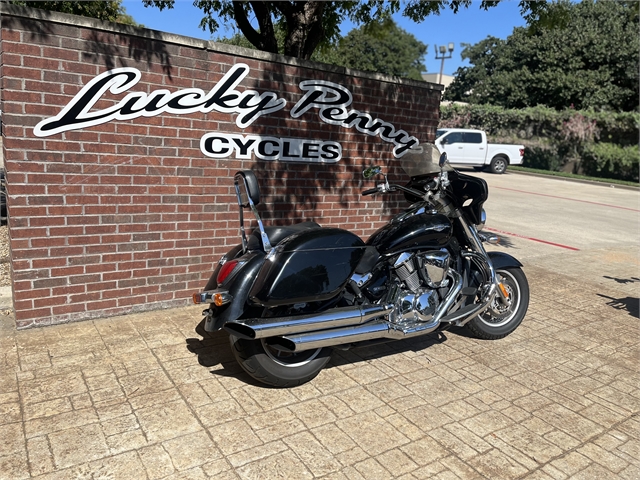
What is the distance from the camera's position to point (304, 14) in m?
6.38

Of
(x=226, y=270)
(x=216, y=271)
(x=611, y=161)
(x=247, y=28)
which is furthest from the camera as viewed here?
(x=611, y=161)

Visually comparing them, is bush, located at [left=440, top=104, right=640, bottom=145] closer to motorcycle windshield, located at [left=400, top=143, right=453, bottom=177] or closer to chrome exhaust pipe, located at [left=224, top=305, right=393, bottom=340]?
motorcycle windshield, located at [left=400, top=143, right=453, bottom=177]

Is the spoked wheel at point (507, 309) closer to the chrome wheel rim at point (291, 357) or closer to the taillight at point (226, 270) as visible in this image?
the chrome wheel rim at point (291, 357)

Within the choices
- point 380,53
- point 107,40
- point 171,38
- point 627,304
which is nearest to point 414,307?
point 171,38

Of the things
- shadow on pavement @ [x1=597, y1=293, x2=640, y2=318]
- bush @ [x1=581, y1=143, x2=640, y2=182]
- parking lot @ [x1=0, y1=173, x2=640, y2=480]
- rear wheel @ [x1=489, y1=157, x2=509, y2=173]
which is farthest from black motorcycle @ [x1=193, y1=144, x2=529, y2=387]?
bush @ [x1=581, y1=143, x2=640, y2=182]

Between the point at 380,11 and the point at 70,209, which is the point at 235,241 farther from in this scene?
the point at 380,11

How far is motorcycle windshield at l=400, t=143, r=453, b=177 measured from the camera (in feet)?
13.8

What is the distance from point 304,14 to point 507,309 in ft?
13.6

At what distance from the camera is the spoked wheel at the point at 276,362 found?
3361mm

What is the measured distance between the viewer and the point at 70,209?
426 cm

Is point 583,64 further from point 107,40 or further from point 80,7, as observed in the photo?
point 107,40

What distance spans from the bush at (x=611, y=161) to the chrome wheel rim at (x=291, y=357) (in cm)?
2346

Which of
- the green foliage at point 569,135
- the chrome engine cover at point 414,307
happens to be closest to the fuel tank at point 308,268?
the chrome engine cover at point 414,307

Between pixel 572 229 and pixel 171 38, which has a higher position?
pixel 171 38
